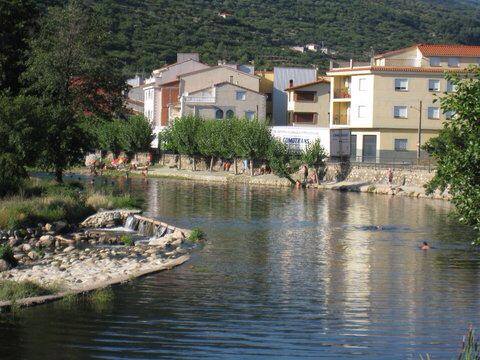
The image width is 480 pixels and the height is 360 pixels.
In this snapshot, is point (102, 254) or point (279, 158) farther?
point (279, 158)

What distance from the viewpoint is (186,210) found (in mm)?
56812

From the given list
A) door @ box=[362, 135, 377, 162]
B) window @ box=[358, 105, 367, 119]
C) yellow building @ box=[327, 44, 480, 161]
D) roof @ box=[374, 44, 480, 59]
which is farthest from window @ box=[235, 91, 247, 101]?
door @ box=[362, 135, 377, 162]

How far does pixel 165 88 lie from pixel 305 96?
20.3 m

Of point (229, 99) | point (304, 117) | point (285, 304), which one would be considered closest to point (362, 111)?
point (304, 117)

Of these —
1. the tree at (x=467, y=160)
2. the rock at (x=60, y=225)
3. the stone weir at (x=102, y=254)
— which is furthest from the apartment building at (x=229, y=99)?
the tree at (x=467, y=160)

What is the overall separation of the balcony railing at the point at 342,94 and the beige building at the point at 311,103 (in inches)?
359

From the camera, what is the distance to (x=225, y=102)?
109m

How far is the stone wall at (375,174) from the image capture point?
77.4 metres

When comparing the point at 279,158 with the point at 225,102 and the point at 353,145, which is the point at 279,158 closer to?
the point at 353,145

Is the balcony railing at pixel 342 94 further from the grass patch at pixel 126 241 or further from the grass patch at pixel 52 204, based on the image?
the grass patch at pixel 126 241

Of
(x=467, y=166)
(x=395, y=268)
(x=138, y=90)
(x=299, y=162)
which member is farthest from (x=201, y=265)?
(x=138, y=90)

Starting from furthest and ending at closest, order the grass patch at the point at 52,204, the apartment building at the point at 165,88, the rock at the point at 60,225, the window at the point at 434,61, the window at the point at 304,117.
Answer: the apartment building at the point at 165,88 → the window at the point at 304,117 → the window at the point at 434,61 → the rock at the point at 60,225 → the grass patch at the point at 52,204

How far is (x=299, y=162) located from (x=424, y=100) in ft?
46.5

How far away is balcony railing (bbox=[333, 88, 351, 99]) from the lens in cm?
9576
